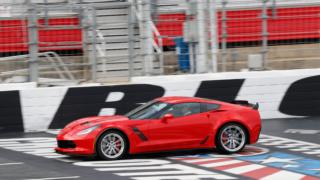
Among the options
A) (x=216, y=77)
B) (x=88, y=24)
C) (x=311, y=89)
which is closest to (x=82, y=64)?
(x=88, y=24)

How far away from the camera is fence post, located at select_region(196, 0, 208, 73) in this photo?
17062mm

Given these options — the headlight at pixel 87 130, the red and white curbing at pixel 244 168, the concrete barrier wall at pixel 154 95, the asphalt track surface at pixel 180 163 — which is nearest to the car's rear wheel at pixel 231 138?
the asphalt track surface at pixel 180 163

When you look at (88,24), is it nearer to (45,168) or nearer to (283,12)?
(283,12)

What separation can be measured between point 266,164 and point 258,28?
7.13 m

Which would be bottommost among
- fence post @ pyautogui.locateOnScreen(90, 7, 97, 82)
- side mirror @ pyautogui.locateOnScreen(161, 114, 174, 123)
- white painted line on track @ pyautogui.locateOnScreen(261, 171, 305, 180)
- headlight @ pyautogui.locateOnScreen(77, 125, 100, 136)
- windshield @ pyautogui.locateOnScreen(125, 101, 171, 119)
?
white painted line on track @ pyautogui.locateOnScreen(261, 171, 305, 180)

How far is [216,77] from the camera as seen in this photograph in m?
16.9

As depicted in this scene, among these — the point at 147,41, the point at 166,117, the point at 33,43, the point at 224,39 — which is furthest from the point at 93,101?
the point at 166,117

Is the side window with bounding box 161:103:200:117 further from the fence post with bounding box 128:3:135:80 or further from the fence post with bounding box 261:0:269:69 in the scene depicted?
the fence post with bounding box 261:0:269:69

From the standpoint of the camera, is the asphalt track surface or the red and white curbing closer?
the red and white curbing

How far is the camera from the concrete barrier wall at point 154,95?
15969mm

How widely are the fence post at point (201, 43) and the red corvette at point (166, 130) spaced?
451cm

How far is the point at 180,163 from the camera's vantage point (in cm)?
1129

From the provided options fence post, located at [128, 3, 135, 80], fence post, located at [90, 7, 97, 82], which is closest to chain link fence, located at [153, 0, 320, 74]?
fence post, located at [128, 3, 135, 80]

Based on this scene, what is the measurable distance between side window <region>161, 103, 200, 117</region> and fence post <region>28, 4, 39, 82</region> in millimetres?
5122
